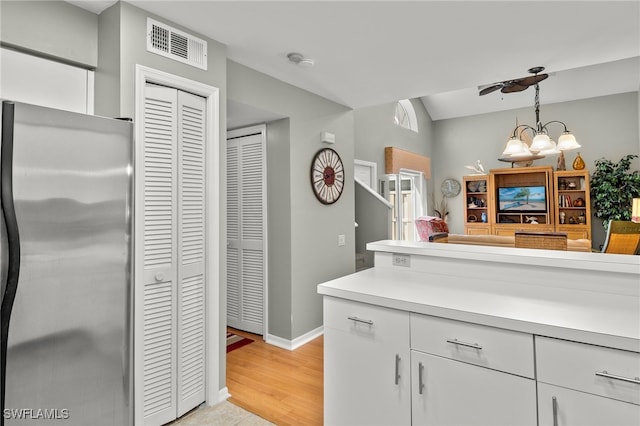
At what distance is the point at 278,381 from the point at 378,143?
4.32 meters

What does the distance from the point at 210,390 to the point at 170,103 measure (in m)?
1.87

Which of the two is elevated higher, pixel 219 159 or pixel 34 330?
pixel 219 159

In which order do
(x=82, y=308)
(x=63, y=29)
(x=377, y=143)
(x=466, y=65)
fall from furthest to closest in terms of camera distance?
(x=377, y=143) < (x=466, y=65) < (x=63, y=29) < (x=82, y=308)

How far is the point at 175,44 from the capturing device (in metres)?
2.15

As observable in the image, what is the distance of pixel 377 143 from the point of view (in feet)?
19.4

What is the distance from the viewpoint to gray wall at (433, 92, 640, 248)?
6.30m

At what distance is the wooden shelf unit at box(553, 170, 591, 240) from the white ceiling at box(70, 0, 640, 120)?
4.39 m

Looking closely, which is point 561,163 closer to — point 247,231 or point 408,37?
point 408,37

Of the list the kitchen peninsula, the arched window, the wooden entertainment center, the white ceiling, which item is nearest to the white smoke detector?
the white ceiling

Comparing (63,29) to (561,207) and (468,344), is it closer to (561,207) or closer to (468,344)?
(468,344)

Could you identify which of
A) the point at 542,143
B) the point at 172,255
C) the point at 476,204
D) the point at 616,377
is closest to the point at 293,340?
the point at 172,255

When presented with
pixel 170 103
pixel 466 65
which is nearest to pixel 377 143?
pixel 466 65

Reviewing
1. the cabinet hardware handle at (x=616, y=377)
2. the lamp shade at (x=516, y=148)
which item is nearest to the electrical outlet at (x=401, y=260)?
the cabinet hardware handle at (x=616, y=377)

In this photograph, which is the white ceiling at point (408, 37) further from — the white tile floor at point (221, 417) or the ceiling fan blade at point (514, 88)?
the white tile floor at point (221, 417)
